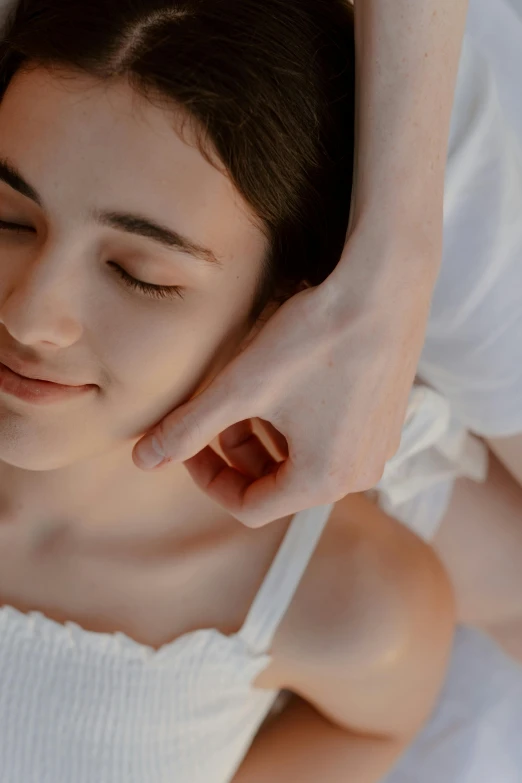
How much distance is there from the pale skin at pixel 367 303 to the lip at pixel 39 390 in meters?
0.08

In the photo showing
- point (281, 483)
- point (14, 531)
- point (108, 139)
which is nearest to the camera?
point (108, 139)

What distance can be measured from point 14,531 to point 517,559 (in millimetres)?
705

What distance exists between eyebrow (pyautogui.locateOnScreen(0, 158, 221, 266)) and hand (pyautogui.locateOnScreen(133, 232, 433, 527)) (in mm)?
106

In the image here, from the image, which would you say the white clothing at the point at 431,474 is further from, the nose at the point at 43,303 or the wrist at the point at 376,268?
the nose at the point at 43,303

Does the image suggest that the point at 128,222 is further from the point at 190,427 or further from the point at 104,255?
the point at 190,427

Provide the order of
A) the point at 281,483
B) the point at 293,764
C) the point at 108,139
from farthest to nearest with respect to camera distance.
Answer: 1. the point at 293,764
2. the point at 281,483
3. the point at 108,139

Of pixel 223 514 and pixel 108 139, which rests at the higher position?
pixel 108 139

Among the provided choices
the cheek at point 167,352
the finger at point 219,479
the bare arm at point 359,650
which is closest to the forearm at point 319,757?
the bare arm at point 359,650

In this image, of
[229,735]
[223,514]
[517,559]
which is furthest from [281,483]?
[517,559]

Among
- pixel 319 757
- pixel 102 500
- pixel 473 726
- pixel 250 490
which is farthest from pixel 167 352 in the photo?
pixel 473 726

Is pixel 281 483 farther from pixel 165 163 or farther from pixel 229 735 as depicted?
pixel 229 735

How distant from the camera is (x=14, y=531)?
3.30ft

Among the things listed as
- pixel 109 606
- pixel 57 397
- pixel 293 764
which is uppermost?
pixel 57 397

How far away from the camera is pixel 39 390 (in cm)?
77
